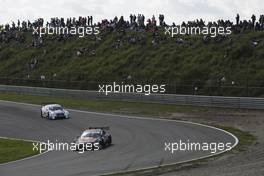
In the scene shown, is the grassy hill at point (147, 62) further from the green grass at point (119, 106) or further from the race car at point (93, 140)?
the race car at point (93, 140)

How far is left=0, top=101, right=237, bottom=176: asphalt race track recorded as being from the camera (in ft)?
90.0

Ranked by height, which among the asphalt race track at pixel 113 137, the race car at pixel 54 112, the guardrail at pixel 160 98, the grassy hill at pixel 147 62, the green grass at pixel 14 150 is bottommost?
the green grass at pixel 14 150

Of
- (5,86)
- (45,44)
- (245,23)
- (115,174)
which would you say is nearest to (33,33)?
(45,44)

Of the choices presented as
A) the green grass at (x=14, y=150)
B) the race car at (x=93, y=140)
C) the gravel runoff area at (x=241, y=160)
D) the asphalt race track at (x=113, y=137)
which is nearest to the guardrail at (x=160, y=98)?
the gravel runoff area at (x=241, y=160)

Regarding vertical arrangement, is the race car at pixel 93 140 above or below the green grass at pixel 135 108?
below

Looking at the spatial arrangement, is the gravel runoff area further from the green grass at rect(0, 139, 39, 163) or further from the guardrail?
the green grass at rect(0, 139, 39, 163)

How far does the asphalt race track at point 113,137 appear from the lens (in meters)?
27.4

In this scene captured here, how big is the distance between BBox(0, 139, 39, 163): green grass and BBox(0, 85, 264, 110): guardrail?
61.8 ft

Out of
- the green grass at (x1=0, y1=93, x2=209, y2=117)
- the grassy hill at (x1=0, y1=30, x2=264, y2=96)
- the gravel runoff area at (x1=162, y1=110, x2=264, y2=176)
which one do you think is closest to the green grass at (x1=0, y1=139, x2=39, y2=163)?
the gravel runoff area at (x1=162, y1=110, x2=264, y2=176)

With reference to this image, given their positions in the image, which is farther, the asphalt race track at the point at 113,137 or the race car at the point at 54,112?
the race car at the point at 54,112

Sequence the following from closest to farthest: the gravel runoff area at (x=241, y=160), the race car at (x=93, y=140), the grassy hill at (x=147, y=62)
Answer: the gravel runoff area at (x=241, y=160) → the race car at (x=93, y=140) → the grassy hill at (x=147, y=62)

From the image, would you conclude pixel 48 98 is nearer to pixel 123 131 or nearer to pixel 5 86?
pixel 5 86

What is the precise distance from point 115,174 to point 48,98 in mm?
38529

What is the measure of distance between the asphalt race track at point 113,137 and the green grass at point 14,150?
1496 mm
